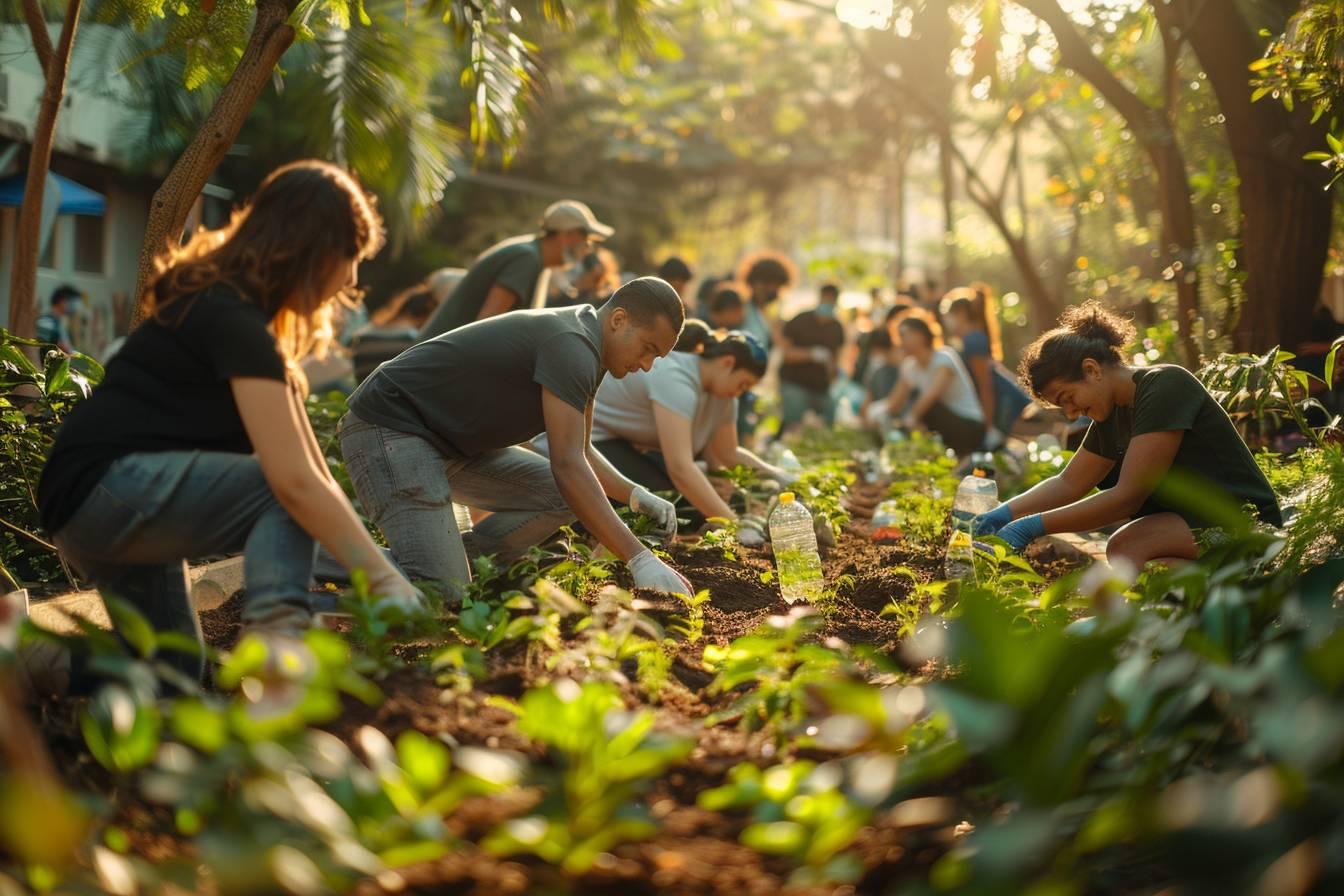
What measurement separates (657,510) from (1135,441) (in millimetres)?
1880

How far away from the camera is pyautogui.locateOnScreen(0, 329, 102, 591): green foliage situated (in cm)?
492

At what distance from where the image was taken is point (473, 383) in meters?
4.88

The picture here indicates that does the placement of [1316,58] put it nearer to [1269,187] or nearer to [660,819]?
[1269,187]

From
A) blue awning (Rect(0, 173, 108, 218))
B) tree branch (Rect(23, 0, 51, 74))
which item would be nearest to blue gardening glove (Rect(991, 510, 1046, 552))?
tree branch (Rect(23, 0, 51, 74))

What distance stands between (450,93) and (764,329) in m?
10.4

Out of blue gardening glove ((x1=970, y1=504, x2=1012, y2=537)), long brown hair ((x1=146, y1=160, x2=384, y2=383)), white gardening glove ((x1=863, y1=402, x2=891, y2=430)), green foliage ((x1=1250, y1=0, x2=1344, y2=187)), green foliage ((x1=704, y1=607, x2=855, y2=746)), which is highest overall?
green foliage ((x1=1250, y1=0, x2=1344, y2=187))

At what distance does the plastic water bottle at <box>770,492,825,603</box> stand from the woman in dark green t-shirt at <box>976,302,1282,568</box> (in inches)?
28.6

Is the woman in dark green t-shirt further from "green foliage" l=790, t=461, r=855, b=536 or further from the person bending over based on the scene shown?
the person bending over

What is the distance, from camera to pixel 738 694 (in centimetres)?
371

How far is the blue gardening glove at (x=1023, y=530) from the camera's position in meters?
5.11

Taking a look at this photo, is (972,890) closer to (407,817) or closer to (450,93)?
(407,817)

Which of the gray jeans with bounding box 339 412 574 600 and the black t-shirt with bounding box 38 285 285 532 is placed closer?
the black t-shirt with bounding box 38 285 285 532

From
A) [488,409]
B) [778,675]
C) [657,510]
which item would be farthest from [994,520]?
[778,675]

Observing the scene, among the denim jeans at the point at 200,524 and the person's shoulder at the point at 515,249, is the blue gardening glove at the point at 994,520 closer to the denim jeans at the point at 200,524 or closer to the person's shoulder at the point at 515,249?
the denim jeans at the point at 200,524
